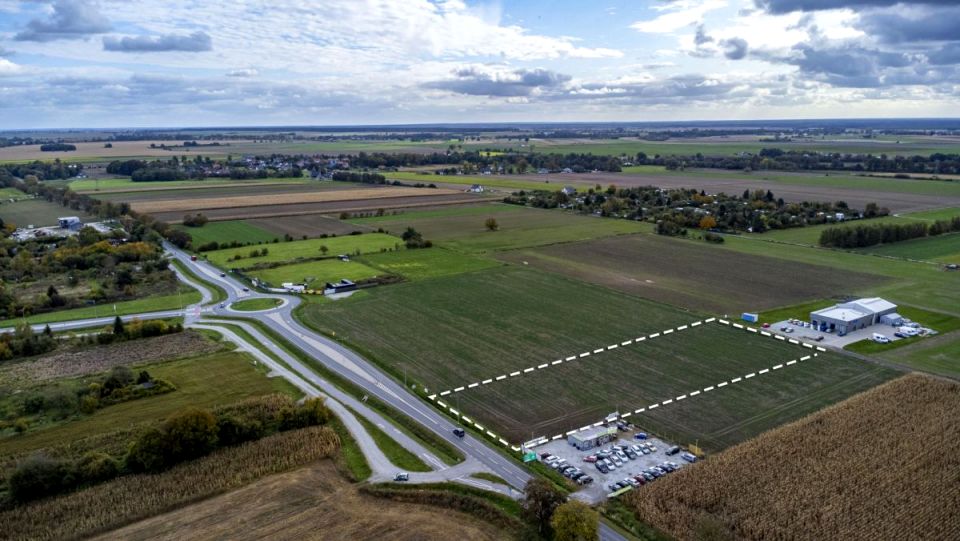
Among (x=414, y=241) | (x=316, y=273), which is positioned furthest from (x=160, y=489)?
(x=414, y=241)

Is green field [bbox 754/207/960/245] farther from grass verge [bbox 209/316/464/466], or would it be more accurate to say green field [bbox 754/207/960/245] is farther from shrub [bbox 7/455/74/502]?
shrub [bbox 7/455/74/502]

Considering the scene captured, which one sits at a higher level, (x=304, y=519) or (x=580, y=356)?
(x=580, y=356)

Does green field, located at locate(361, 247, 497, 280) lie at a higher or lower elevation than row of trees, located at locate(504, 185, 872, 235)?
lower

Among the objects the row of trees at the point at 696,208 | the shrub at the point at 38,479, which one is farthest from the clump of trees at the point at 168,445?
the row of trees at the point at 696,208

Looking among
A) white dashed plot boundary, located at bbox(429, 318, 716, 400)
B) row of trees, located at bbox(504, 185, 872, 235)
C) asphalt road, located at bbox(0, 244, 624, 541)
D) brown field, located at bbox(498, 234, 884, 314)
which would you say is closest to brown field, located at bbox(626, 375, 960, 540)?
asphalt road, located at bbox(0, 244, 624, 541)

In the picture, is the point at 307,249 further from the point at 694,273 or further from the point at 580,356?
the point at 580,356

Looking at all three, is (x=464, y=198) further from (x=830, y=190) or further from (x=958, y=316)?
(x=958, y=316)
